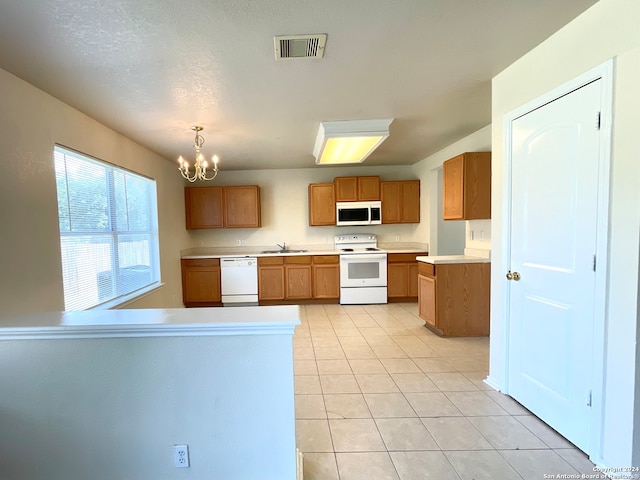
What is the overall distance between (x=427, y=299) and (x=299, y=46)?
299 centimetres

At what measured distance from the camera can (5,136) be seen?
5.79 feet

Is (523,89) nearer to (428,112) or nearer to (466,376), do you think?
(428,112)

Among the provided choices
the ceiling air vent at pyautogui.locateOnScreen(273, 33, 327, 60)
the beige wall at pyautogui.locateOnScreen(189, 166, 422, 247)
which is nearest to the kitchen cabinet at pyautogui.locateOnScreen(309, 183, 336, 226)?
the beige wall at pyautogui.locateOnScreen(189, 166, 422, 247)

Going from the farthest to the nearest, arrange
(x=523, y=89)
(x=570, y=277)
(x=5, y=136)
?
(x=523, y=89) → (x=5, y=136) → (x=570, y=277)

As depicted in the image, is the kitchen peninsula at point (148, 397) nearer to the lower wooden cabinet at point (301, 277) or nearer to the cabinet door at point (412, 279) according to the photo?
the lower wooden cabinet at point (301, 277)

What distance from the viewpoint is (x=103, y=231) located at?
282 cm

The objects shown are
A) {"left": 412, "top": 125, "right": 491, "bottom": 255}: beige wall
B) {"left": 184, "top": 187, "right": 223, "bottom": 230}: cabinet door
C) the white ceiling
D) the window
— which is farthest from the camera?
{"left": 184, "top": 187, "right": 223, "bottom": 230}: cabinet door

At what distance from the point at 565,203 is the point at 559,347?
0.85 meters

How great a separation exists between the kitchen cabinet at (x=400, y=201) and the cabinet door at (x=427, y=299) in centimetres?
160

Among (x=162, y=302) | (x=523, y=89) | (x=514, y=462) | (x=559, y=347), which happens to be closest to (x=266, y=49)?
(x=523, y=89)

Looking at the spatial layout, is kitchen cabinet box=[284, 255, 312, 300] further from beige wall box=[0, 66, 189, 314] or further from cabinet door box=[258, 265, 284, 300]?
beige wall box=[0, 66, 189, 314]

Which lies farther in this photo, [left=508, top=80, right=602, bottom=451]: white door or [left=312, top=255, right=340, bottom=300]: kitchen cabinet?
[left=312, top=255, right=340, bottom=300]: kitchen cabinet

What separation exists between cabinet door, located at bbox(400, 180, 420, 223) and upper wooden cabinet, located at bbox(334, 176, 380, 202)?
17.7 inches

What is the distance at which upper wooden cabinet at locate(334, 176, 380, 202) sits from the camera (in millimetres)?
4973
